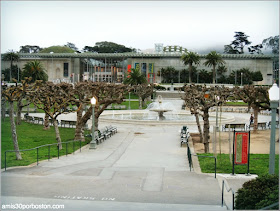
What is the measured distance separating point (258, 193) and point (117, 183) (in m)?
5.08

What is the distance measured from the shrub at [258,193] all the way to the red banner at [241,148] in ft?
17.3

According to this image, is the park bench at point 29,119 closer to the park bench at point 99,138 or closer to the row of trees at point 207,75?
the park bench at point 99,138

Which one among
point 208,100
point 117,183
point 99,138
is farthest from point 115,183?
point 208,100

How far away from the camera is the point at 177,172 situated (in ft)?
46.0

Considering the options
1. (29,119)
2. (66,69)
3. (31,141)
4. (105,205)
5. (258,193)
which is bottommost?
(31,141)

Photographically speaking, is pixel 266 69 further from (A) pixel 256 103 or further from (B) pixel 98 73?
(A) pixel 256 103

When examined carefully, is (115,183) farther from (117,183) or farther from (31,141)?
(31,141)

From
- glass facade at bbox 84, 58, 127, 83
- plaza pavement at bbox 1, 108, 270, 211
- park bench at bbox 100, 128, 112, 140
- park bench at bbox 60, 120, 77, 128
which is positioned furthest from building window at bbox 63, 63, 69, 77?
plaza pavement at bbox 1, 108, 270, 211

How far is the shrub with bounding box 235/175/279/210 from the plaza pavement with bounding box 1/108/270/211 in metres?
0.92

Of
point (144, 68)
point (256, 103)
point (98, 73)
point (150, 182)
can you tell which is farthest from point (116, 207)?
point (98, 73)

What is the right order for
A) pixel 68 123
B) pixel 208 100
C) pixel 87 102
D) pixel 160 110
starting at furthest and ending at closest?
pixel 160 110 < pixel 68 123 < pixel 208 100 < pixel 87 102

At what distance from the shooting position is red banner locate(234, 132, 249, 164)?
13.9 metres

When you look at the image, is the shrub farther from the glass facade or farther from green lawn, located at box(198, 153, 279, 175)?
the glass facade

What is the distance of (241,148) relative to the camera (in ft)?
46.1
